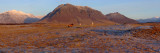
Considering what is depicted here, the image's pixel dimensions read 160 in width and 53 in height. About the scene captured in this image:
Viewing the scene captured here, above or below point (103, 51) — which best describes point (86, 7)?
above

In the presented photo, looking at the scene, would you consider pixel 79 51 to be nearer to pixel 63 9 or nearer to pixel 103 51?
pixel 103 51

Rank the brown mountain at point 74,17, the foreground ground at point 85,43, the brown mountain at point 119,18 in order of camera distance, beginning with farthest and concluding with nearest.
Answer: the brown mountain at point 119,18 < the brown mountain at point 74,17 < the foreground ground at point 85,43

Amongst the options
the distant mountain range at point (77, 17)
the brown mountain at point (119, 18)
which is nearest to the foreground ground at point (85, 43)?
the distant mountain range at point (77, 17)

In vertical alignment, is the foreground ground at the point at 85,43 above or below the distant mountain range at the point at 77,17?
below

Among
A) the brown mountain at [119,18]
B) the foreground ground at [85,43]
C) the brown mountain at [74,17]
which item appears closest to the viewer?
the foreground ground at [85,43]

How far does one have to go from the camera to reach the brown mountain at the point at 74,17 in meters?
140

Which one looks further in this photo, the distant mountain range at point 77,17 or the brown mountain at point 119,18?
the brown mountain at point 119,18

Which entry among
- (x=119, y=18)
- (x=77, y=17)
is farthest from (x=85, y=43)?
(x=119, y=18)

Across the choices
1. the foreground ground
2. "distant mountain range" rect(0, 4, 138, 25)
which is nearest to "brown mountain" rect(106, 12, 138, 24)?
"distant mountain range" rect(0, 4, 138, 25)

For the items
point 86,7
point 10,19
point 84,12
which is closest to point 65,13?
point 84,12

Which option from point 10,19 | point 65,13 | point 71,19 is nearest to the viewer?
point 71,19

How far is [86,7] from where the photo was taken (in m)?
184

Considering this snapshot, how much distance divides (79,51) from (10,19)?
207094 mm

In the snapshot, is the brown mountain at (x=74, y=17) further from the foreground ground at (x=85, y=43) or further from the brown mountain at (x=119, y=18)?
the foreground ground at (x=85, y=43)
